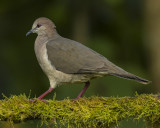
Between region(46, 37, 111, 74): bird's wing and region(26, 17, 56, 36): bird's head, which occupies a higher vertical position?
region(26, 17, 56, 36): bird's head

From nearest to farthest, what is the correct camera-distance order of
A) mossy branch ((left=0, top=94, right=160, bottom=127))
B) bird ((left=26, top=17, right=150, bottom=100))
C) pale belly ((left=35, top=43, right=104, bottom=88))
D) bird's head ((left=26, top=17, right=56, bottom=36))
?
mossy branch ((left=0, top=94, right=160, bottom=127)) < bird ((left=26, top=17, right=150, bottom=100)) < pale belly ((left=35, top=43, right=104, bottom=88)) < bird's head ((left=26, top=17, right=56, bottom=36))

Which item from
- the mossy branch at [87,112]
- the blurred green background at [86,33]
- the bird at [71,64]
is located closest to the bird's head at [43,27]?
the bird at [71,64]

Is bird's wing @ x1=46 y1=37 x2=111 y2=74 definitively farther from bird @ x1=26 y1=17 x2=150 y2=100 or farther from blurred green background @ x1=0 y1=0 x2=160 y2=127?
blurred green background @ x1=0 y1=0 x2=160 y2=127

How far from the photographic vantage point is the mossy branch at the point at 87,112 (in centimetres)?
395

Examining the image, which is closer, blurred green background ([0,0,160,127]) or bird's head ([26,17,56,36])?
bird's head ([26,17,56,36])

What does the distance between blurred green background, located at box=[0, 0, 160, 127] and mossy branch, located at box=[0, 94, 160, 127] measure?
497 cm

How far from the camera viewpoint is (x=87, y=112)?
4.00 meters

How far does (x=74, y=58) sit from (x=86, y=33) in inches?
161

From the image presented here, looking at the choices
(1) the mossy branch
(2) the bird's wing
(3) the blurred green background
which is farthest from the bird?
(3) the blurred green background

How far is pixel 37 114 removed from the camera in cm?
400

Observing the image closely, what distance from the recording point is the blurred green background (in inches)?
363

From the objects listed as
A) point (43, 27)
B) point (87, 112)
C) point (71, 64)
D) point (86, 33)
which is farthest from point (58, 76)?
point (86, 33)

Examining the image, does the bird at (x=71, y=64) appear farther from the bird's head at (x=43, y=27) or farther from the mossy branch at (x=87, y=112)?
the mossy branch at (x=87, y=112)

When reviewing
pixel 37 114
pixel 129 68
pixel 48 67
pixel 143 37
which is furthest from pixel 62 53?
pixel 143 37
